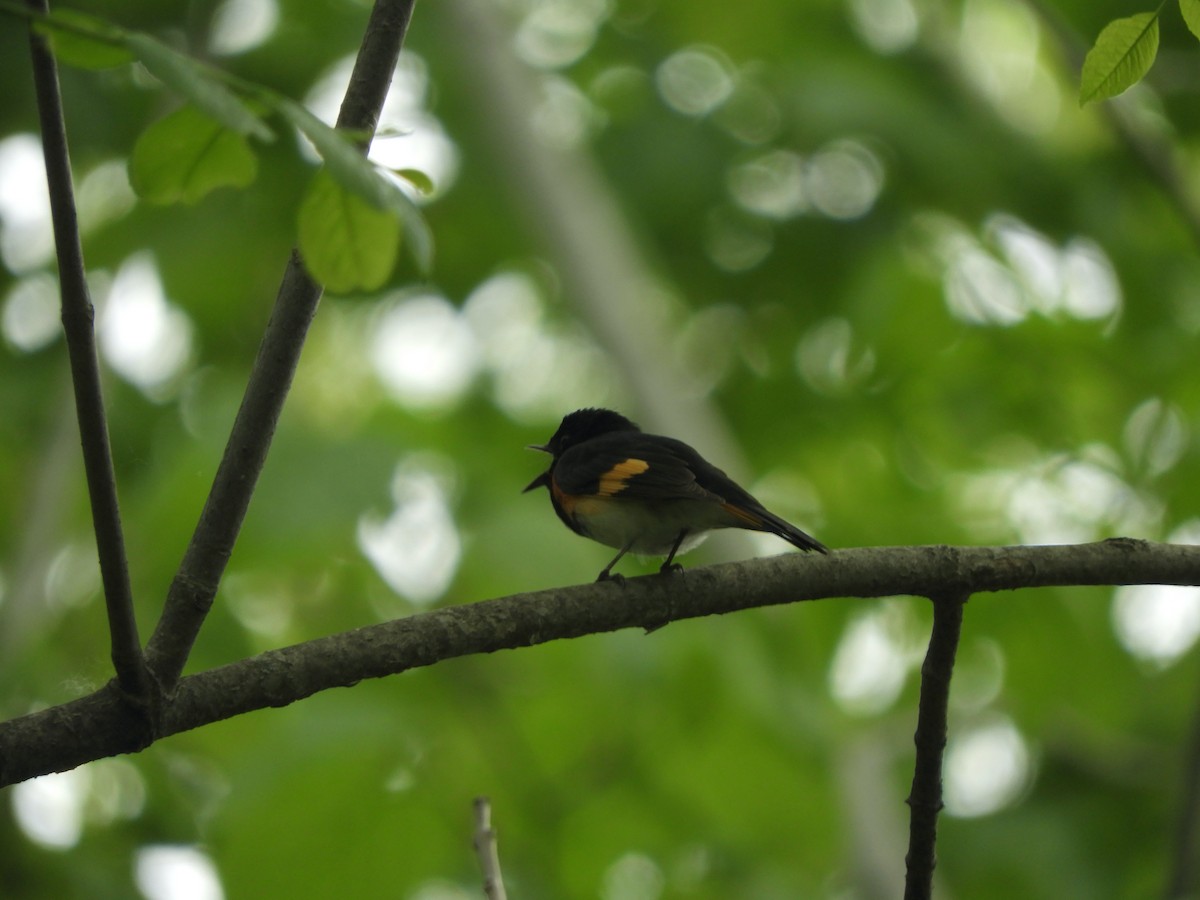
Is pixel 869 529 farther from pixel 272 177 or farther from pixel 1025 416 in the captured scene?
pixel 272 177

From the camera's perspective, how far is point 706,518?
11.5ft

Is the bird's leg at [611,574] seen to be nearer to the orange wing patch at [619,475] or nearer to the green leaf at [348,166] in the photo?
the orange wing patch at [619,475]

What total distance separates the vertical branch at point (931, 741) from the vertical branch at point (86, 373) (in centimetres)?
129

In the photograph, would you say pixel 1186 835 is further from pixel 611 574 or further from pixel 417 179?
pixel 417 179

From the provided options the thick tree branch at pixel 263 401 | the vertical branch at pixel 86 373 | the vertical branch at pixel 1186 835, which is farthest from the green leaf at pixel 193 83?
the vertical branch at pixel 1186 835

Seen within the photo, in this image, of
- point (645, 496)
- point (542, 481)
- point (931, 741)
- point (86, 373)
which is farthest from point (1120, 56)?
point (542, 481)

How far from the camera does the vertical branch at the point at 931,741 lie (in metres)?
2.12

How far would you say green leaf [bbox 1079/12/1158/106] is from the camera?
1618mm

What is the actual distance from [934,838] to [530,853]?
2.63m

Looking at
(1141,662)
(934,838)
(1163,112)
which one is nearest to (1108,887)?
(1141,662)

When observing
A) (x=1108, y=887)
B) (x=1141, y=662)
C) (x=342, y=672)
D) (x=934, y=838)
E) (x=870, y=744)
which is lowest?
(x=934, y=838)

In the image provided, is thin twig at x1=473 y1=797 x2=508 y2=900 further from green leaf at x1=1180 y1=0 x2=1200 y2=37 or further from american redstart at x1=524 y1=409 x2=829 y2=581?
green leaf at x1=1180 y1=0 x2=1200 y2=37

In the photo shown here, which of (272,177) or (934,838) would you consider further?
(272,177)

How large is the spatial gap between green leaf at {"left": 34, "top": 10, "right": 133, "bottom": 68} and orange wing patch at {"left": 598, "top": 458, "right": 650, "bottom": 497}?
2387 mm
